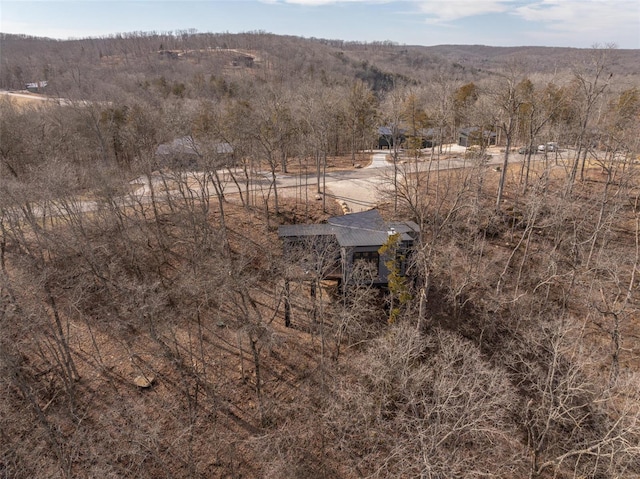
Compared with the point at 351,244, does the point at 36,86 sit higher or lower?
higher

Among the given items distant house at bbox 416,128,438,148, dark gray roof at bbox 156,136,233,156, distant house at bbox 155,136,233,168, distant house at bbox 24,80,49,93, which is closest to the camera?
dark gray roof at bbox 156,136,233,156

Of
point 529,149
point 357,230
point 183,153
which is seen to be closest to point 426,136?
point 529,149

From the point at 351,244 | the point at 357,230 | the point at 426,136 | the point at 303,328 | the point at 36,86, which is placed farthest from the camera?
the point at 36,86

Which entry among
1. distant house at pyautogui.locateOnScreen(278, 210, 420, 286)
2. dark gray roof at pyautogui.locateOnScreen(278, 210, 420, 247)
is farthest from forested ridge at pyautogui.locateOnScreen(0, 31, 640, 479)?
A: dark gray roof at pyautogui.locateOnScreen(278, 210, 420, 247)

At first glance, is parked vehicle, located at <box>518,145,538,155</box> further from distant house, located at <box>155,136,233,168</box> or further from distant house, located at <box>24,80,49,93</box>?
distant house, located at <box>24,80,49,93</box>

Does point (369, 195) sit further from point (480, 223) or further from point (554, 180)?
point (554, 180)

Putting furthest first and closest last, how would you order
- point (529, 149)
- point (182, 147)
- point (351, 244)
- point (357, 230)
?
point (182, 147) → point (529, 149) → point (357, 230) → point (351, 244)

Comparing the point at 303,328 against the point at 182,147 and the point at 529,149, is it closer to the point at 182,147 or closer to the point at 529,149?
the point at 182,147
